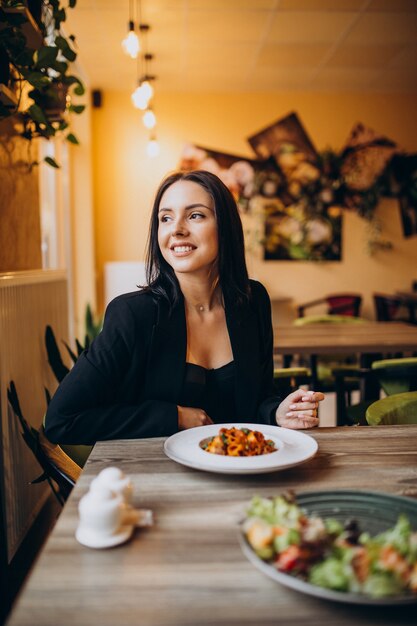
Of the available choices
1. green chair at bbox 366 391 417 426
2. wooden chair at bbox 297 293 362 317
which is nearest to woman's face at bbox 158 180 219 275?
green chair at bbox 366 391 417 426

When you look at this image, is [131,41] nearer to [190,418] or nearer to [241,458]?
[190,418]

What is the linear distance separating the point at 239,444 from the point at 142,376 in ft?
1.56

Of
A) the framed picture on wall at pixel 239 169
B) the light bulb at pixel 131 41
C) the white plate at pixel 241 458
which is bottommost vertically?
the white plate at pixel 241 458

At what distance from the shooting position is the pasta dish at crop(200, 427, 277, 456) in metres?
1.06

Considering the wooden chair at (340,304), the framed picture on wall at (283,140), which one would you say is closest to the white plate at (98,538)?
the wooden chair at (340,304)

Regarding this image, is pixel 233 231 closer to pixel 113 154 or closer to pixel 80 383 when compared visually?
pixel 80 383

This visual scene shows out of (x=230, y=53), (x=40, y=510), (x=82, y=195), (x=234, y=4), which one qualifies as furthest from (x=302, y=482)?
(x=82, y=195)

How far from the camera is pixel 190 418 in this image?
136 centimetres

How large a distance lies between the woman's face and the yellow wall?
510 cm

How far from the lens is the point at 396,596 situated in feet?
1.97

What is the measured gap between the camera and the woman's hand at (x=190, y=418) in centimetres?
134

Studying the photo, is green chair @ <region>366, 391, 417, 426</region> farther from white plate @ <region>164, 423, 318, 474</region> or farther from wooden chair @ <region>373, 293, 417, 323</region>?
wooden chair @ <region>373, 293, 417, 323</region>

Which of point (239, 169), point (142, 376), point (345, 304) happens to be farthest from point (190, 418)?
point (239, 169)

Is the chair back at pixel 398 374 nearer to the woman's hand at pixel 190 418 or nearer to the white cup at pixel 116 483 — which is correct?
the woman's hand at pixel 190 418
